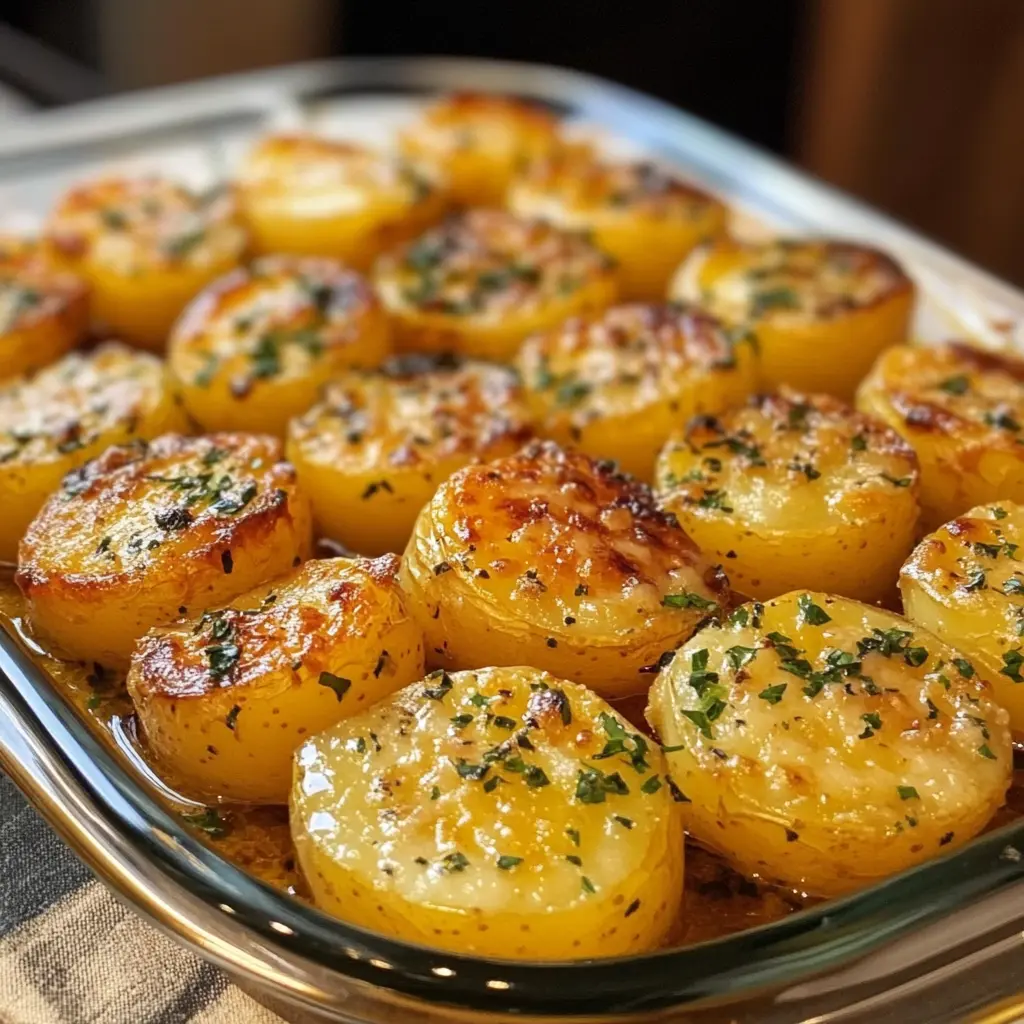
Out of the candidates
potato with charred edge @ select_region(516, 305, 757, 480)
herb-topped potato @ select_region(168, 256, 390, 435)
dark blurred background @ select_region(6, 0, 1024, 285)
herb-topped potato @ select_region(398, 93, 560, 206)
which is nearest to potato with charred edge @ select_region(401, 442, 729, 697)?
potato with charred edge @ select_region(516, 305, 757, 480)

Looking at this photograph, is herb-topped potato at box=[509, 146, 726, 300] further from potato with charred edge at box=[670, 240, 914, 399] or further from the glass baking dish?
the glass baking dish

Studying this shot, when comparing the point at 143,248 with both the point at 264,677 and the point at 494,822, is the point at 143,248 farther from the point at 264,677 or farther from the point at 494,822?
the point at 494,822

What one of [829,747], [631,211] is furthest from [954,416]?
[631,211]

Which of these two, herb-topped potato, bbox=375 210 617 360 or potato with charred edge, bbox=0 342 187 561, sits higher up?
herb-topped potato, bbox=375 210 617 360

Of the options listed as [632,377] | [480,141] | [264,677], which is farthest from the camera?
[480,141]

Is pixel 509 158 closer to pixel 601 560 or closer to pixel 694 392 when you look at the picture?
pixel 694 392
